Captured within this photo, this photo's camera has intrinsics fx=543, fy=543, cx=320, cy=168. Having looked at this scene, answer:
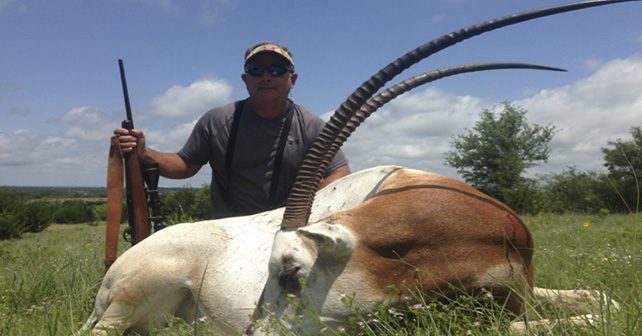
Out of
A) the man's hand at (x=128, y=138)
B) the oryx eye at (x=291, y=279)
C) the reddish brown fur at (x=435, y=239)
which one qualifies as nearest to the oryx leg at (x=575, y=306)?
the reddish brown fur at (x=435, y=239)

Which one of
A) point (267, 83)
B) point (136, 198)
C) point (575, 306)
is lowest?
point (575, 306)

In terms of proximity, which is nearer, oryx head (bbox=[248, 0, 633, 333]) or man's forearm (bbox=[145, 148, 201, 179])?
oryx head (bbox=[248, 0, 633, 333])

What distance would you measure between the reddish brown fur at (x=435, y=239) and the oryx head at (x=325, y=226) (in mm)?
137

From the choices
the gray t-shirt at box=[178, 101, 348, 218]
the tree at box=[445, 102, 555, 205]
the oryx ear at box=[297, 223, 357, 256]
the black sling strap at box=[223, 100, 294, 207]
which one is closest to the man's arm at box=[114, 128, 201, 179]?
the gray t-shirt at box=[178, 101, 348, 218]

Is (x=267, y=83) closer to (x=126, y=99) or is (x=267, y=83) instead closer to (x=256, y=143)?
(x=256, y=143)

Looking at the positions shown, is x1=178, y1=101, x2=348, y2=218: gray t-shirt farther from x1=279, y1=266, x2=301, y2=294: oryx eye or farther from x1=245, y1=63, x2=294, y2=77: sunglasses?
x1=279, y1=266, x2=301, y2=294: oryx eye

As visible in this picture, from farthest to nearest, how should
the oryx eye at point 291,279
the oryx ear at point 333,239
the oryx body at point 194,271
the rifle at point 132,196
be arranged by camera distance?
the rifle at point 132,196
the oryx body at point 194,271
the oryx eye at point 291,279
the oryx ear at point 333,239

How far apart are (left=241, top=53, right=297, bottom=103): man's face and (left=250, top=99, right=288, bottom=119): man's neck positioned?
0.15 ft

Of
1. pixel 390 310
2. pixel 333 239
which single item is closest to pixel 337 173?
pixel 333 239

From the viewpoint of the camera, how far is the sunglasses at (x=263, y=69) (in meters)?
5.86

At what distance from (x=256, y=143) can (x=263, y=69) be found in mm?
804

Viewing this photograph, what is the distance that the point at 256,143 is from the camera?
5914 mm

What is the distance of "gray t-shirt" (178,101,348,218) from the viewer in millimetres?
5879

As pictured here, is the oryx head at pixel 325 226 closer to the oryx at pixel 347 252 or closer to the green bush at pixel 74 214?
the oryx at pixel 347 252
